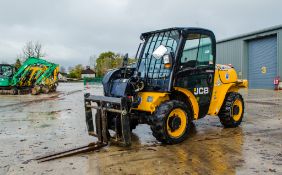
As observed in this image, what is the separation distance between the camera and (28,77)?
2648 cm

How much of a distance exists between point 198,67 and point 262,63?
23160mm

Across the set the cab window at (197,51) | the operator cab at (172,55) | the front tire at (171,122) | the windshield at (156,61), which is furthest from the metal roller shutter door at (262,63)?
the front tire at (171,122)

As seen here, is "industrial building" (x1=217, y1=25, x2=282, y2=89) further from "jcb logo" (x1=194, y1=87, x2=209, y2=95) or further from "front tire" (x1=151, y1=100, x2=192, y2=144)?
"front tire" (x1=151, y1=100, x2=192, y2=144)

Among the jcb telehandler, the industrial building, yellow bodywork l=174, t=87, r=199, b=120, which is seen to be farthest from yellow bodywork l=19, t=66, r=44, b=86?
yellow bodywork l=174, t=87, r=199, b=120

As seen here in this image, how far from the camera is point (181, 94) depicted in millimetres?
6715

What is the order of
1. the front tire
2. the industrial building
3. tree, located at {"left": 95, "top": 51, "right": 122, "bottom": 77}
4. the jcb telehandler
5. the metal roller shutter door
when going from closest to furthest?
the front tire < the jcb telehandler < the industrial building < the metal roller shutter door < tree, located at {"left": 95, "top": 51, "right": 122, "bottom": 77}

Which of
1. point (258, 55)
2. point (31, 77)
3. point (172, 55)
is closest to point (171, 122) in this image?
point (172, 55)

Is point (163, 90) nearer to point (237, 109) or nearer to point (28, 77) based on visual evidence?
point (237, 109)

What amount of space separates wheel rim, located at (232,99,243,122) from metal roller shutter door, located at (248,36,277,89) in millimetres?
20151

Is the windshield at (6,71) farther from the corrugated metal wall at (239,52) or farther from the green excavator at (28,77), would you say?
the corrugated metal wall at (239,52)

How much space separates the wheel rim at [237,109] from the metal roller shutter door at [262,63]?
66.1 ft

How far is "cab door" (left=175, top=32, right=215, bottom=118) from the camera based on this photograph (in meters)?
6.49

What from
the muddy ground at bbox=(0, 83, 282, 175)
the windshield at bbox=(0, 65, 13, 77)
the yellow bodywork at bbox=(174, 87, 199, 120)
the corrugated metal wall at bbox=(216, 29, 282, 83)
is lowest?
the muddy ground at bbox=(0, 83, 282, 175)

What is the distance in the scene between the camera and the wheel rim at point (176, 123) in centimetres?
615
